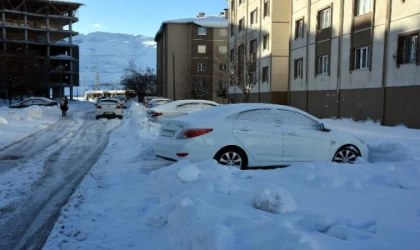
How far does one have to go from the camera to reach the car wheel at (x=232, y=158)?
7.52 meters

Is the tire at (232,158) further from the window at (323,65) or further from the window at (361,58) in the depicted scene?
the window at (323,65)

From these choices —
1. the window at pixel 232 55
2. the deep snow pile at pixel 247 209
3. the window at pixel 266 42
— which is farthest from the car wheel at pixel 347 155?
the window at pixel 232 55

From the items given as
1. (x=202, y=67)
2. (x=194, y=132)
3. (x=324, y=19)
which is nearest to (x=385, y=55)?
(x=324, y=19)

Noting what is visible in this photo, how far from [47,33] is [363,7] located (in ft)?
214

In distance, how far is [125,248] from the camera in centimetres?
409

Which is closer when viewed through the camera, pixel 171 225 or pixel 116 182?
pixel 171 225

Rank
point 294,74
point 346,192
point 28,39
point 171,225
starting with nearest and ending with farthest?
point 171,225 < point 346,192 < point 294,74 < point 28,39

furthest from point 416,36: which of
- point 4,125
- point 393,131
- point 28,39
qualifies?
point 28,39

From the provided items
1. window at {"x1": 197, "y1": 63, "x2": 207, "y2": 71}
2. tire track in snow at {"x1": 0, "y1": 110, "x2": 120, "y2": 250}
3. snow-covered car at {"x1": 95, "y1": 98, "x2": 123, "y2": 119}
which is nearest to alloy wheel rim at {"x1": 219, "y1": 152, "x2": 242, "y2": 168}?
tire track in snow at {"x1": 0, "y1": 110, "x2": 120, "y2": 250}

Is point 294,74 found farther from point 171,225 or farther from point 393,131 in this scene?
point 171,225

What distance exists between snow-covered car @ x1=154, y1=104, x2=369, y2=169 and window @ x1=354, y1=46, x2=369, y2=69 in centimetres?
1342

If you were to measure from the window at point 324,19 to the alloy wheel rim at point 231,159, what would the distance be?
731 inches

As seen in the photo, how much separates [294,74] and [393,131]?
13.2 meters

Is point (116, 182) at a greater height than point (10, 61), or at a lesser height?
lesser
